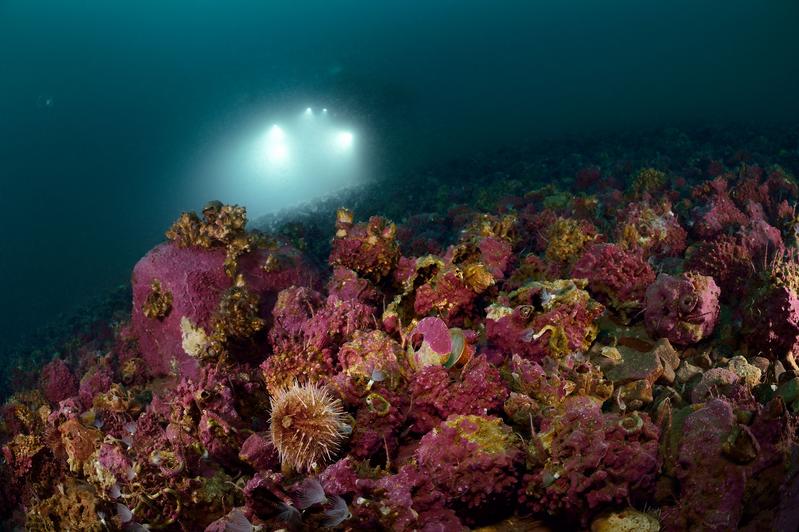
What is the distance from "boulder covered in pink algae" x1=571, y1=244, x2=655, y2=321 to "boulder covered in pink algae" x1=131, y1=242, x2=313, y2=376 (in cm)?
399

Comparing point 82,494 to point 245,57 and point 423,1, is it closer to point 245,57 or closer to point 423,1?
point 245,57

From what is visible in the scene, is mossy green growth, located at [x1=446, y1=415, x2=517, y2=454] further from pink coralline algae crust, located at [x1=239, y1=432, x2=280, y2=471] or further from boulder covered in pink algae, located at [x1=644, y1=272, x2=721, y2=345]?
boulder covered in pink algae, located at [x1=644, y1=272, x2=721, y2=345]

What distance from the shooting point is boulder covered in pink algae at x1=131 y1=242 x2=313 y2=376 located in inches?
230

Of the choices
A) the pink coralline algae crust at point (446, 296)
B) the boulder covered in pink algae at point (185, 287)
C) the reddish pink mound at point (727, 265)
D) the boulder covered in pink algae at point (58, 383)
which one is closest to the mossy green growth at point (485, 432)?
the pink coralline algae crust at point (446, 296)

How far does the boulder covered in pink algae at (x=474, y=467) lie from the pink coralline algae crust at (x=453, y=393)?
362 mm

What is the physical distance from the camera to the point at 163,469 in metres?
2.83

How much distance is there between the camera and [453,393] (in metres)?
3.05

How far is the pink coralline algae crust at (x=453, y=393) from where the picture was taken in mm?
3029

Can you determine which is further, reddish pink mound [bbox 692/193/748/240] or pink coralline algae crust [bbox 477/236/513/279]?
reddish pink mound [bbox 692/193/748/240]

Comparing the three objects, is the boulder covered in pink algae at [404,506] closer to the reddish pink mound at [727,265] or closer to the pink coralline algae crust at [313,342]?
the pink coralline algae crust at [313,342]

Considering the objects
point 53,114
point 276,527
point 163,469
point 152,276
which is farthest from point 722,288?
point 53,114

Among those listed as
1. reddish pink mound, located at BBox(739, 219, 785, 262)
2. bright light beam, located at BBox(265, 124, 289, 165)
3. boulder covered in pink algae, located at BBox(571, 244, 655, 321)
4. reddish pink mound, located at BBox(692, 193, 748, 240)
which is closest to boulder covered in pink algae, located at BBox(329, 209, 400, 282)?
boulder covered in pink algae, located at BBox(571, 244, 655, 321)

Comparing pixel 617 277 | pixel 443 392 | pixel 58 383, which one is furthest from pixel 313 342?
pixel 58 383

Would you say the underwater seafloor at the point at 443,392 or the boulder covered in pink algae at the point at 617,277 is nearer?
the underwater seafloor at the point at 443,392
